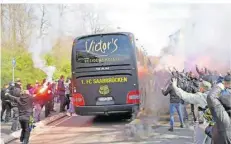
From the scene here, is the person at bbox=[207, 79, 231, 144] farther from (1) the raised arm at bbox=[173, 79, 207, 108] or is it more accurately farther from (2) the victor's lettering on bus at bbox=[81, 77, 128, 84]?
(2) the victor's lettering on bus at bbox=[81, 77, 128, 84]

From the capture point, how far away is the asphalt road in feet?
28.0

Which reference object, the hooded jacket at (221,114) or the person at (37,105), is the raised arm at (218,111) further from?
the person at (37,105)

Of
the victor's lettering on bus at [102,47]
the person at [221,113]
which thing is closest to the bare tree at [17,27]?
the victor's lettering on bus at [102,47]

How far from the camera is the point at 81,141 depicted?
8.88 metres

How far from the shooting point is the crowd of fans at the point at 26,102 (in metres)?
8.13

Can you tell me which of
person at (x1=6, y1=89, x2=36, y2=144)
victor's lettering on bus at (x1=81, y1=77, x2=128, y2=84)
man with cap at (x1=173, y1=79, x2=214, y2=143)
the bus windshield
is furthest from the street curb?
man with cap at (x1=173, y1=79, x2=214, y2=143)

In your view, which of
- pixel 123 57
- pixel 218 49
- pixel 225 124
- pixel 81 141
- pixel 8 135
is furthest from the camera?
pixel 218 49

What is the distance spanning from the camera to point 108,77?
37.1 feet

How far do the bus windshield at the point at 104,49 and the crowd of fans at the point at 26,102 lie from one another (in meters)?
1.97

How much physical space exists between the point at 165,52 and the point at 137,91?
9.36 meters

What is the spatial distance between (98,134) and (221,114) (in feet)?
18.6

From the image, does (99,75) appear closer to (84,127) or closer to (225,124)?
(84,127)

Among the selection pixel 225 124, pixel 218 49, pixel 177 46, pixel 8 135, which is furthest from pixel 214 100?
pixel 177 46

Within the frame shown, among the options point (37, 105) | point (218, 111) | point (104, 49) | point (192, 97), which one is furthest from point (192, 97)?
point (37, 105)
